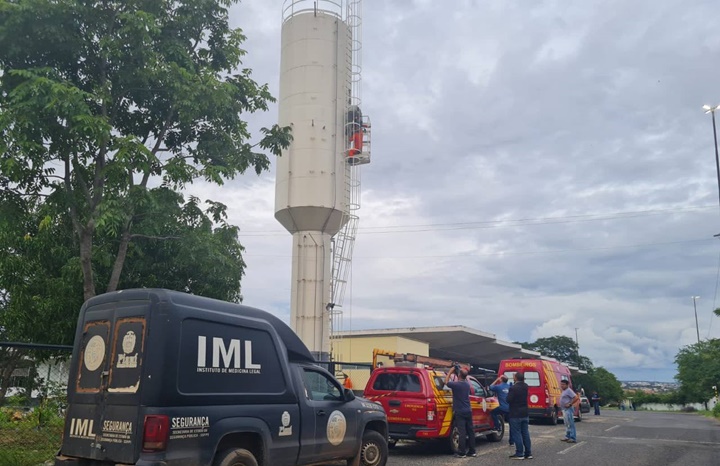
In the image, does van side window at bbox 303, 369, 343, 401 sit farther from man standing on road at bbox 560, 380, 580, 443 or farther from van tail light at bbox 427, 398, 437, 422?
man standing on road at bbox 560, 380, 580, 443

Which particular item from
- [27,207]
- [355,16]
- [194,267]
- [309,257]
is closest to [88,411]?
[27,207]

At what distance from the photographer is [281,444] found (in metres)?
7.76

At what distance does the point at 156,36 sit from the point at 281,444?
28.4 feet

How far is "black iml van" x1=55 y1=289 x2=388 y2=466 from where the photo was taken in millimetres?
6477

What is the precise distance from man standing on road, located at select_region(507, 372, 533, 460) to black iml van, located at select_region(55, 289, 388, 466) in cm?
574

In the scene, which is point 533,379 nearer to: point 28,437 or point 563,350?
A: point 28,437

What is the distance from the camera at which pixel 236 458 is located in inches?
279

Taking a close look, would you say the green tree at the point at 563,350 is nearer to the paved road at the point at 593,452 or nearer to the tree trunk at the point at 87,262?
the paved road at the point at 593,452

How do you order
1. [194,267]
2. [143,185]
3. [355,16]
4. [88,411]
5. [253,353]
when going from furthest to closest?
[355,16], [194,267], [143,185], [253,353], [88,411]

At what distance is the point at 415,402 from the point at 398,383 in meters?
0.59

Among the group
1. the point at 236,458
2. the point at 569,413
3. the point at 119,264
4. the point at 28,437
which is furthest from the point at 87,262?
the point at 569,413

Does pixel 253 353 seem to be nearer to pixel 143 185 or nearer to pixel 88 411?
pixel 88 411

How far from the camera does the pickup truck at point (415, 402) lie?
12484 millimetres

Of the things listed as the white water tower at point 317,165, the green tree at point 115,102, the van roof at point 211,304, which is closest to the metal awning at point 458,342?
the white water tower at point 317,165
